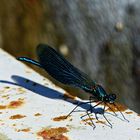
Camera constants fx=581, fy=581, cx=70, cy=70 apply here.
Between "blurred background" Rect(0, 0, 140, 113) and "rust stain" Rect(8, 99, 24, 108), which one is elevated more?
"blurred background" Rect(0, 0, 140, 113)

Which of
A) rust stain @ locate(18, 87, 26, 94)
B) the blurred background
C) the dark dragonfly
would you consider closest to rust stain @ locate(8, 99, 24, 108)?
rust stain @ locate(18, 87, 26, 94)

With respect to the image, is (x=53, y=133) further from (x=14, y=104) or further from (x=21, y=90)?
(x=21, y=90)

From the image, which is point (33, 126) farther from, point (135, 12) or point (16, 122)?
point (135, 12)

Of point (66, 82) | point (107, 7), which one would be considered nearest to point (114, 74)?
point (107, 7)

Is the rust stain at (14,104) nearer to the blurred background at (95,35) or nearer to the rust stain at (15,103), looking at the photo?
the rust stain at (15,103)

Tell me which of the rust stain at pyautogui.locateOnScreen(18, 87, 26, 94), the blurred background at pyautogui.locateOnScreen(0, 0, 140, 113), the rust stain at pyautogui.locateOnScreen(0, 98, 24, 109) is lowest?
the rust stain at pyautogui.locateOnScreen(0, 98, 24, 109)

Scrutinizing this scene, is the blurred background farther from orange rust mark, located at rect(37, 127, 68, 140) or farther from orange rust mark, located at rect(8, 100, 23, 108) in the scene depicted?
orange rust mark, located at rect(37, 127, 68, 140)

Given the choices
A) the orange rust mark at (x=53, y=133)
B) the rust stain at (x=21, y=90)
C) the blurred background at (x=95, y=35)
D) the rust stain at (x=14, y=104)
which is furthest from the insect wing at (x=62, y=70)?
the blurred background at (x=95, y=35)
